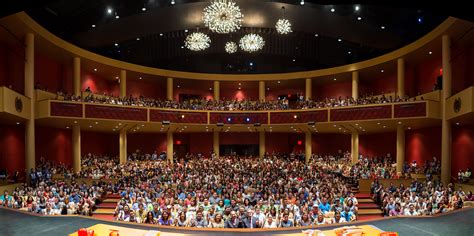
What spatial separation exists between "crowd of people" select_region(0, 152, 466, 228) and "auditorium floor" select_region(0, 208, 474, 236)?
194cm

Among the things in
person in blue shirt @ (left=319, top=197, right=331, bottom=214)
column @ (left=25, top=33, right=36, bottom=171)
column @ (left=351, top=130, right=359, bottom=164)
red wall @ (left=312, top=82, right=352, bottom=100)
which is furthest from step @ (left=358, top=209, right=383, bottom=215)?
red wall @ (left=312, top=82, right=352, bottom=100)

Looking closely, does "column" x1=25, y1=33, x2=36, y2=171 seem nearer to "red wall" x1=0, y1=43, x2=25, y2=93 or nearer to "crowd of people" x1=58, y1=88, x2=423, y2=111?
"red wall" x1=0, y1=43, x2=25, y2=93

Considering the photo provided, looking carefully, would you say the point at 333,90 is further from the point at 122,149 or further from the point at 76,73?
the point at 76,73

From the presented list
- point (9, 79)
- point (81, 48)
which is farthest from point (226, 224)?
point (81, 48)

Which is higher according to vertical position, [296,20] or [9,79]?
[296,20]

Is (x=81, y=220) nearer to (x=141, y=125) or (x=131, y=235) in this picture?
(x=131, y=235)

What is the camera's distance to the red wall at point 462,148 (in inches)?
699

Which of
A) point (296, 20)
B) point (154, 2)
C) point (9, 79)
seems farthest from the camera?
point (296, 20)

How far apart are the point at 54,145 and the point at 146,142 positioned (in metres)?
8.45

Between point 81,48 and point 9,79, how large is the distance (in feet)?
16.4

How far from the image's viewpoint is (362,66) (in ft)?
80.6

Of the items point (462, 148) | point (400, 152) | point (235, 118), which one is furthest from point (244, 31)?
point (462, 148)

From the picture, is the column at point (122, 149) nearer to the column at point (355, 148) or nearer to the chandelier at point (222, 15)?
the chandelier at point (222, 15)

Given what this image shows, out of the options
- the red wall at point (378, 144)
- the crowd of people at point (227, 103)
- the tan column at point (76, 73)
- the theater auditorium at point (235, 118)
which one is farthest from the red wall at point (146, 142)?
the red wall at point (378, 144)
